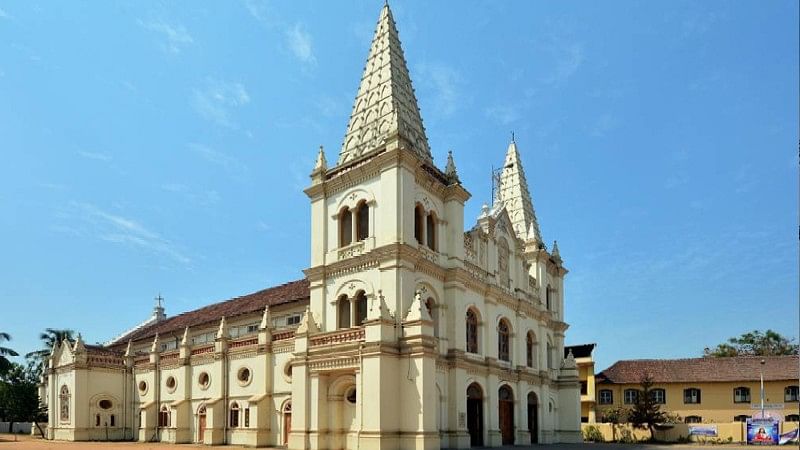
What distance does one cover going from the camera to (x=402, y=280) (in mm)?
27219

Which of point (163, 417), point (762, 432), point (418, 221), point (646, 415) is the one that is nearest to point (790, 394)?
point (646, 415)

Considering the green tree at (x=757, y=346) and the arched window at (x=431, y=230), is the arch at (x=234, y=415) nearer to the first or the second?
the arched window at (x=431, y=230)

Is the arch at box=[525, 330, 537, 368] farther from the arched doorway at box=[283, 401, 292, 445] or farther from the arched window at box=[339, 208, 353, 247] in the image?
the arched doorway at box=[283, 401, 292, 445]

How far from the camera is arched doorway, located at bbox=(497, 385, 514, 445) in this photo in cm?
3481

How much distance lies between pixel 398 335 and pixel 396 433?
372cm

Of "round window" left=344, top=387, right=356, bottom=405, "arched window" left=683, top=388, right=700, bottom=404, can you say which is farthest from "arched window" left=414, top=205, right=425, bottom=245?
"arched window" left=683, top=388, right=700, bottom=404

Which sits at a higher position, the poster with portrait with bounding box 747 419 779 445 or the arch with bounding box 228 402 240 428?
the arch with bounding box 228 402 240 428

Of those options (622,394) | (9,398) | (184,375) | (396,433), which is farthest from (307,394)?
(9,398)

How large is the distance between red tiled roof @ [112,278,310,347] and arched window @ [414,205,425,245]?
918 centimetres

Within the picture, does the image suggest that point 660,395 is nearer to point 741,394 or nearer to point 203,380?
point 741,394

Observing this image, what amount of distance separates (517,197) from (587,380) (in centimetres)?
1995

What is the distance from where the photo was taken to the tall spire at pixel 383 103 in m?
30.9

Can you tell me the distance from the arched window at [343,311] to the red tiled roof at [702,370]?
1351 inches

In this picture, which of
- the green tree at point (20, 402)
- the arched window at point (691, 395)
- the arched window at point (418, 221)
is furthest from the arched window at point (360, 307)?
the green tree at point (20, 402)
